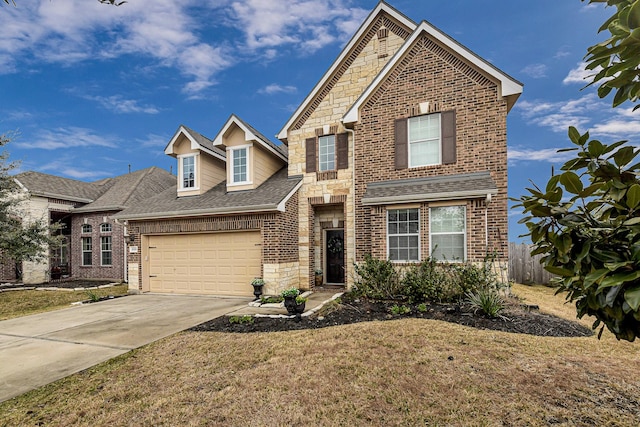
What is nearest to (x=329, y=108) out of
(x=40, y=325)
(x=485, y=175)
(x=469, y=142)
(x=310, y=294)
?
(x=469, y=142)

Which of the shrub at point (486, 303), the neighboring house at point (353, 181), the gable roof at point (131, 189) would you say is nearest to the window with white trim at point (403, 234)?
the neighboring house at point (353, 181)

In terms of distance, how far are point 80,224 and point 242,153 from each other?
1309 centimetres

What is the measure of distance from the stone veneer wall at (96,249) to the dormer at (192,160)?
23.0 ft

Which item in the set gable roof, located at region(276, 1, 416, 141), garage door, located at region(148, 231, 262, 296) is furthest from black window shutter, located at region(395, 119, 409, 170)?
garage door, located at region(148, 231, 262, 296)

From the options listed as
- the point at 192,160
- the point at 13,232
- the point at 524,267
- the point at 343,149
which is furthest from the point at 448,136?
the point at 13,232

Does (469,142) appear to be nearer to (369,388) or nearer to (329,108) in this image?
(329,108)

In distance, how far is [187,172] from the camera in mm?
13430

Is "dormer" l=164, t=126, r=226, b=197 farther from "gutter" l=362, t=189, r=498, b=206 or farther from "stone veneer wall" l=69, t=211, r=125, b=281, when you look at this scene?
"gutter" l=362, t=189, r=498, b=206

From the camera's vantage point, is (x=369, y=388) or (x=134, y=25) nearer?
(x=369, y=388)

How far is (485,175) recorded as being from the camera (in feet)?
30.8

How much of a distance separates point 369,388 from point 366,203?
21.4 ft

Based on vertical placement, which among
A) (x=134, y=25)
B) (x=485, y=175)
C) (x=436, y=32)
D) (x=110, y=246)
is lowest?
(x=110, y=246)

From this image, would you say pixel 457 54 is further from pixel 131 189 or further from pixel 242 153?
pixel 131 189

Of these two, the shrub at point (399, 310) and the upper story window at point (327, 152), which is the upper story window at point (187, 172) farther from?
the shrub at point (399, 310)
